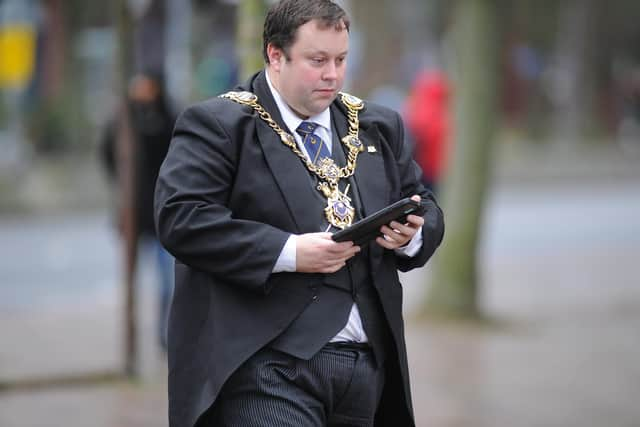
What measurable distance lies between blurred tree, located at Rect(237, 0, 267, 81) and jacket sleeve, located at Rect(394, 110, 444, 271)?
7.05ft

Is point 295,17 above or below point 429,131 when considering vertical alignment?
above

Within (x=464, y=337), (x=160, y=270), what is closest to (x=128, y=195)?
(x=160, y=270)

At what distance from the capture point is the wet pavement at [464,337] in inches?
254

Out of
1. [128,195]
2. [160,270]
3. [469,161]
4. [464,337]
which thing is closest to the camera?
[128,195]

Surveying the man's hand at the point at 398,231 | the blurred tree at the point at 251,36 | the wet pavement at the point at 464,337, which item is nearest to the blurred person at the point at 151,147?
the wet pavement at the point at 464,337

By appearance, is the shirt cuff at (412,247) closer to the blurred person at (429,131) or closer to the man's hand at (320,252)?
the man's hand at (320,252)

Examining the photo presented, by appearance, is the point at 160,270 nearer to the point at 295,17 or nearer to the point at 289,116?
the point at 289,116

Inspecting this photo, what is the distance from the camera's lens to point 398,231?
319cm

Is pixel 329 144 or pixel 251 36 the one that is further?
pixel 251 36

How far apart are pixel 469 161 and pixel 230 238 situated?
5.79 meters

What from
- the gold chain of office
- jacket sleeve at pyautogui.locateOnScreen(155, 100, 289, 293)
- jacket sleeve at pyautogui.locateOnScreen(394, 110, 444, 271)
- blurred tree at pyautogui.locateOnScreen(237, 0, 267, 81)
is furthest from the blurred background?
jacket sleeve at pyautogui.locateOnScreen(155, 100, 289, 293)

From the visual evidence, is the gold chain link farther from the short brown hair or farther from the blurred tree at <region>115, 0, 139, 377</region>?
the blurred tree at <region>115, 0, 139, 377</region>

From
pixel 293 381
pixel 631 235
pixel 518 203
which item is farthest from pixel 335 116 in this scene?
pixel 518 203

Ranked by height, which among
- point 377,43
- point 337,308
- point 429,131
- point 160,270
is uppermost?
point 337,308
